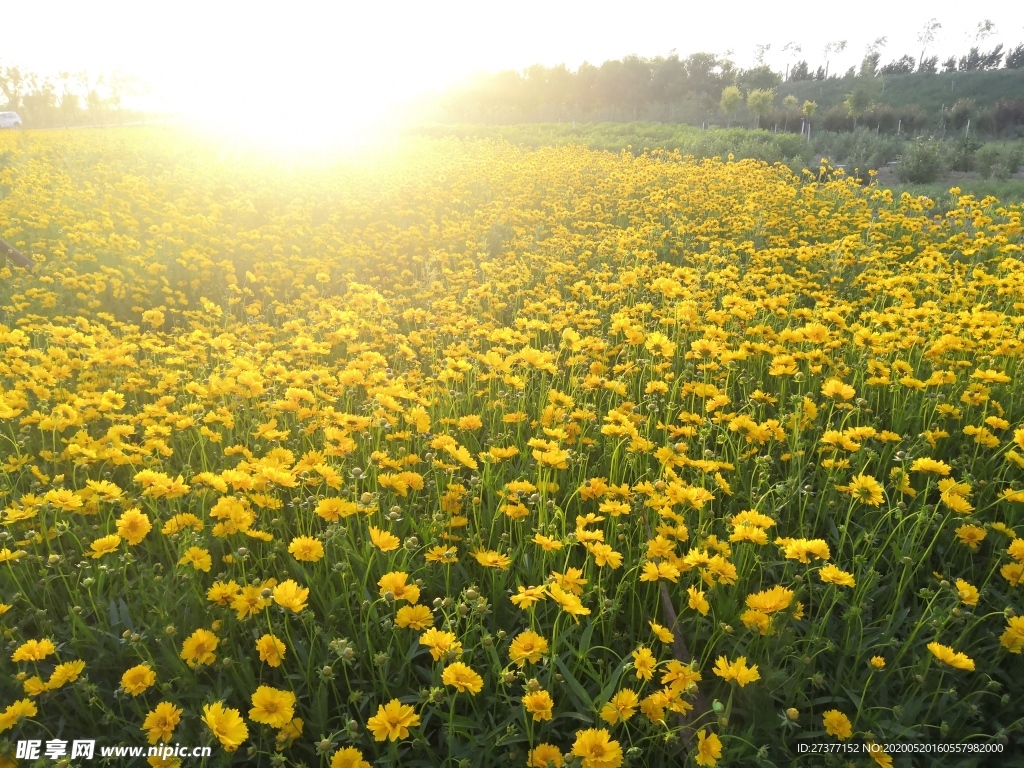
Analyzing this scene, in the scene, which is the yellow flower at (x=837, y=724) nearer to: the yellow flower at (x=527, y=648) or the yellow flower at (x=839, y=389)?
the yellow flower at (x=527, y=648)

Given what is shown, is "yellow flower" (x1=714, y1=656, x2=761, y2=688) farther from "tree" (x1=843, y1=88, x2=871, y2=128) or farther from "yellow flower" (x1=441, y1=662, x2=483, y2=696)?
"tree" (x1=843, y1=88, x2=871, y2=128)

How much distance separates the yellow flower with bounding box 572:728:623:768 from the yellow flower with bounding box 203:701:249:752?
2.52 feet

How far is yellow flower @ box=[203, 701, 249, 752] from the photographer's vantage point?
1.37 metres

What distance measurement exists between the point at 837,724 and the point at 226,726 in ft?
5.12

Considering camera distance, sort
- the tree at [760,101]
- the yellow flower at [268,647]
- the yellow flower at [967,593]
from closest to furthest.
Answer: the yellow flower at [268,647]
the yellow flower at [967,593]
the tree at [760,101]

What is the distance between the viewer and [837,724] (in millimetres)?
1658

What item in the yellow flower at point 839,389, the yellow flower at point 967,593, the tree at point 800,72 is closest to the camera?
the yellow flower at point 967,593

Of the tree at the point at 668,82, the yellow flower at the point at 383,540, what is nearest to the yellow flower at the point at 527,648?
the yellow flower at the point at 383,540

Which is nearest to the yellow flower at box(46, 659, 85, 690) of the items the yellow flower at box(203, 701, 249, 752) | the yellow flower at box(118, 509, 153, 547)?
the yellow flower at box(118, 509, 153, 547)

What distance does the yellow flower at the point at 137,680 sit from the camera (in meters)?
1.59

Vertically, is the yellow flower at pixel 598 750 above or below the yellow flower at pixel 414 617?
below

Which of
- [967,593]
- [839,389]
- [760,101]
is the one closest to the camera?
[967,593]

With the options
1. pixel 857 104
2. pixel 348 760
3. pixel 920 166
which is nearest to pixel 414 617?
pixel 348 760

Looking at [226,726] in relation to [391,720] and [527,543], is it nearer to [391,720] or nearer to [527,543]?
[391,720]
